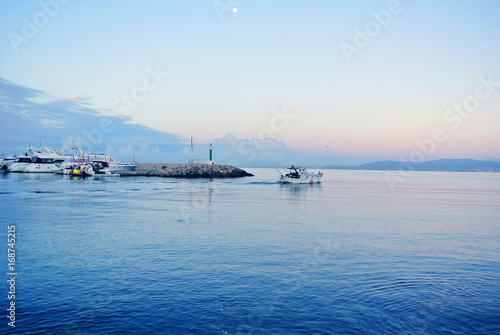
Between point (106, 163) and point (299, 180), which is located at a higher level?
point (106, 163)

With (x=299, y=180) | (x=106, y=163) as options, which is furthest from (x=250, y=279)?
(x=106, y=163)

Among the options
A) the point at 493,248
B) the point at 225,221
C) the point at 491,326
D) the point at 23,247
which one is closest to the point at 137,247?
the point at 23,247

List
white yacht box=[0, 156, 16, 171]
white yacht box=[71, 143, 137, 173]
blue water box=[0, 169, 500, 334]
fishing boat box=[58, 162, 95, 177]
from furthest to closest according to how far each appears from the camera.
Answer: white yacht box=[0, 156, 16, 171]
white yacht box=[71, 143, 137, 173]
fishing boat box=[58, 162, 95, 177]
blue water box=[0, 169, 500, 334]

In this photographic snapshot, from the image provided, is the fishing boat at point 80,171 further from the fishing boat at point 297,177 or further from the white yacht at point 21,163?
Answer: the fishing boat at point 297,177

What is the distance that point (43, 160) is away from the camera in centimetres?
11544

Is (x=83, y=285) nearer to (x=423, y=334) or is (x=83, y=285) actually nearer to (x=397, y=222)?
(x=423, y=334)

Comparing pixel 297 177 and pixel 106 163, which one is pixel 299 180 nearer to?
pixel 297 177

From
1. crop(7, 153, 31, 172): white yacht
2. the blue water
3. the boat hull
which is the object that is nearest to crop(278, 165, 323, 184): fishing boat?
the boat hull

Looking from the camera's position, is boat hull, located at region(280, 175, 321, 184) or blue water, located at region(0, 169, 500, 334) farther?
boat hull, located at region(280, 175, 321, 184)

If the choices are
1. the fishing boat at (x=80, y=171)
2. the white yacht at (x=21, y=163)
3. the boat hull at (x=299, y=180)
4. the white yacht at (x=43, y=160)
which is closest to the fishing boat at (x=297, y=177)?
the boat hull at (x=299, y=180)

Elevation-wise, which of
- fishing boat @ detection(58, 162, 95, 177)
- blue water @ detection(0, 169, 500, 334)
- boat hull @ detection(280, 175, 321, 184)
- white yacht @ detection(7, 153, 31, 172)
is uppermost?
white yacht @ detection(7, 153, 31, 172)

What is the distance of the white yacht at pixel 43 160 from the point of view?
11369 centimetres

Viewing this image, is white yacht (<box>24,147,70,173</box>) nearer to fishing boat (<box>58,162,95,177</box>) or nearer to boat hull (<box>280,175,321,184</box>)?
fishing boat (<box>58,162,95,177</box>)

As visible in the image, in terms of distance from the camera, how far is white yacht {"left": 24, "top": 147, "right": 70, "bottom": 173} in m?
114
